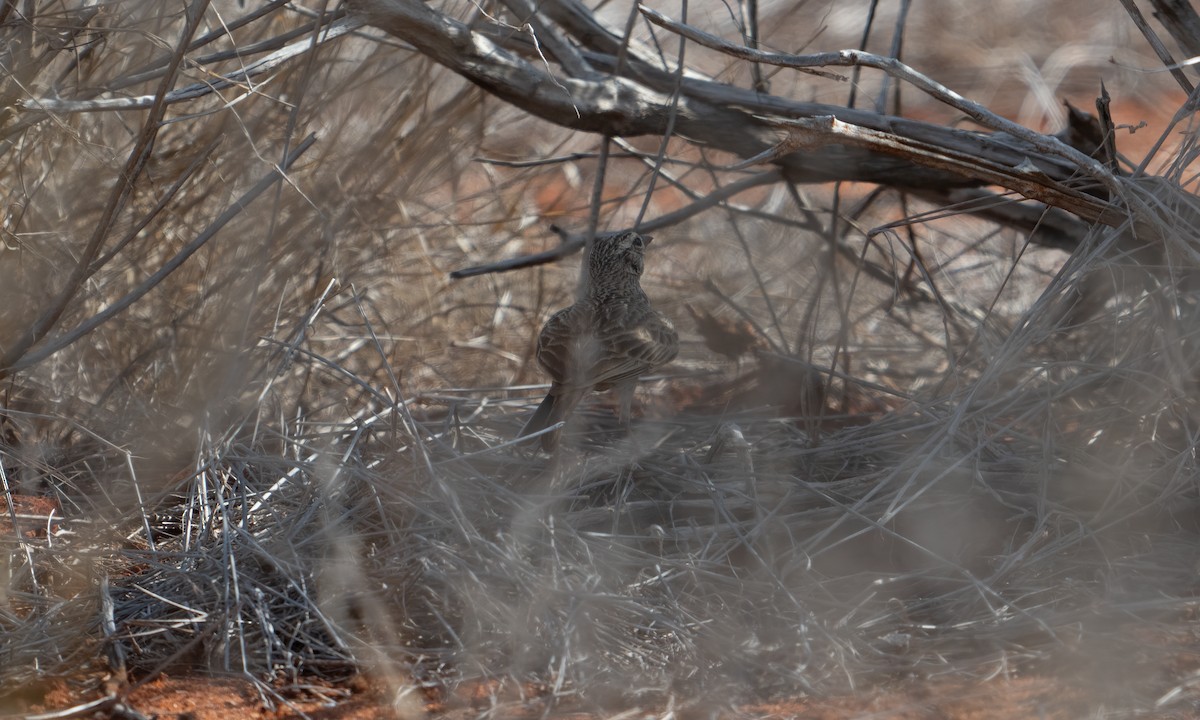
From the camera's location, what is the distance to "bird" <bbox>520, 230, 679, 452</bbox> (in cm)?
435

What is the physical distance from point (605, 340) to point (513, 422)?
0.57 meters

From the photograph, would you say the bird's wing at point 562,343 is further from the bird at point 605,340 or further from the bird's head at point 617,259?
the bird's head at point 617,259

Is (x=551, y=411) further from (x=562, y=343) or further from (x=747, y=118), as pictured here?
(x=747, y=118)

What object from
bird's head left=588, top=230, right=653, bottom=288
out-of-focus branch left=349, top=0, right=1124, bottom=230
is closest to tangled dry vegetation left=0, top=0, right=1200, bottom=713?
out-of-focus branch left=349, top=0, right=1124, bottom=230

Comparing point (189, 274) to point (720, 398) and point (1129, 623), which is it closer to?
point (720, 398)

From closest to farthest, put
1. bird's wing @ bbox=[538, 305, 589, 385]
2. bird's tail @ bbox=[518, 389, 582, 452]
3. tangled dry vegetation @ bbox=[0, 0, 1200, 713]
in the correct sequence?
tangled dry vegetation @ bbox=[0, 0, 1200, 713] < bird's tail @ bbox=[518, 389, 582, 452] < bird's wing @ bbox=[538, 305, 589, 385]

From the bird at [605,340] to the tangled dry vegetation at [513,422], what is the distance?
210 mm

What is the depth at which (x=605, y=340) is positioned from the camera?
14.9 feet

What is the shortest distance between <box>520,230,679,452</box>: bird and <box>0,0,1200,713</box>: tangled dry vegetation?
0.69 ft

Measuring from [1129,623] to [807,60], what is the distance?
187 cm

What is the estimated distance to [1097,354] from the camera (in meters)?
4.25

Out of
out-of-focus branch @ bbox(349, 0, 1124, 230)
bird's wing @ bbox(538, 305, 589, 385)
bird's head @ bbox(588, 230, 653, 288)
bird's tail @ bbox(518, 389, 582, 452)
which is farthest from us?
bird's head @ bbox(588, 230, 653, 288)

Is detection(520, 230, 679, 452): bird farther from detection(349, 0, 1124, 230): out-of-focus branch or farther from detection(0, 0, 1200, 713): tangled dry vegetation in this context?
detection(349, 0, 1124, 230): out-of-focus branch

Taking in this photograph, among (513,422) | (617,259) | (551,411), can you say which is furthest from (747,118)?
(513,422)
